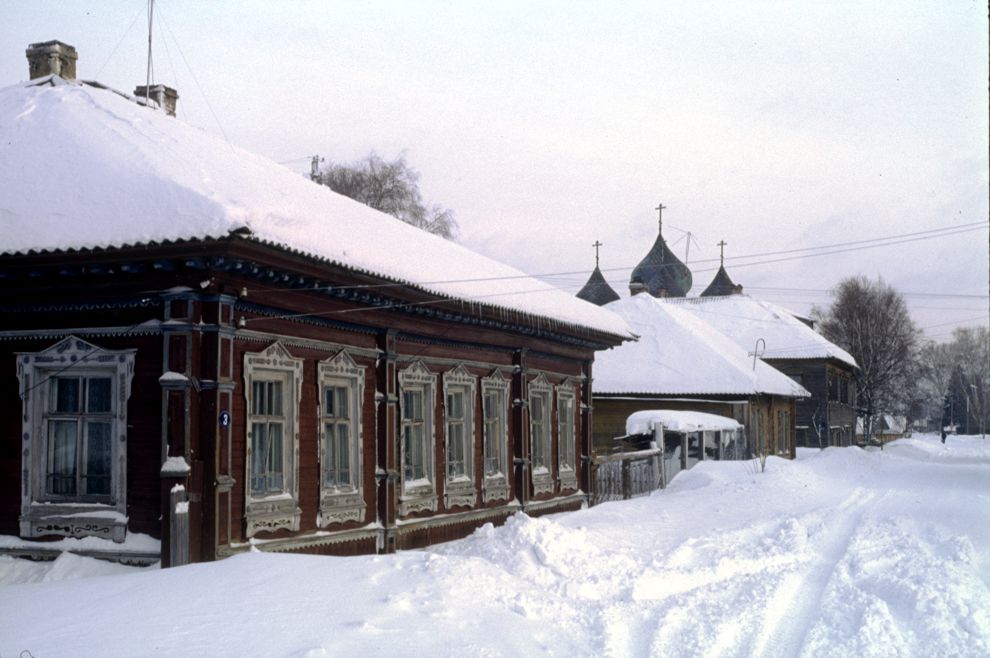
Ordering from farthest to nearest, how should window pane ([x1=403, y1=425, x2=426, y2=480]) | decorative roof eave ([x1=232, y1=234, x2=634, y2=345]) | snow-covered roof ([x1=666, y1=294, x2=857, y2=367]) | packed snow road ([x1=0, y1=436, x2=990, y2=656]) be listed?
snow-covered roof ([x1=666, y1=294, x2=857, y2=367]) → window pane ([x1=403, y1=425, x2=426, y2=480]) → decorative roof eave ([x1=232, y1=234, x2=634, y2=345]) → packed snow road ([x1=0, y1=436, x2=990, y2=656])

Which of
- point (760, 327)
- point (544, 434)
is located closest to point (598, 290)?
point (760, 327)

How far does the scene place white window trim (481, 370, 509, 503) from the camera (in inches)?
622

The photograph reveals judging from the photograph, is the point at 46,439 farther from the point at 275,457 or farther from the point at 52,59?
the point at 52,59

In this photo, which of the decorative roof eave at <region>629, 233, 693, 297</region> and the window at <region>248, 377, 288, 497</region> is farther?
the decorative roof eave at <region>629, 233, 693, 297</region>

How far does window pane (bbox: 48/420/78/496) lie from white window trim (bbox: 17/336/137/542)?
0.07 metres

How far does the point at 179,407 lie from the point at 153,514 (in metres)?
1.12

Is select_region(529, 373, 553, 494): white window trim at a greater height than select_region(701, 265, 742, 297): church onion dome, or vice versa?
select_region(701, 265, 742, 297): church onion dome

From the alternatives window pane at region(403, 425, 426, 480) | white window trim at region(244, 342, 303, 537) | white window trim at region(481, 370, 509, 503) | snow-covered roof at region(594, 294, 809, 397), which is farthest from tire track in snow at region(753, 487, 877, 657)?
snow-covered roof at region(594, 294, 809, 397)

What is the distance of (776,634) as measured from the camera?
7.87 m

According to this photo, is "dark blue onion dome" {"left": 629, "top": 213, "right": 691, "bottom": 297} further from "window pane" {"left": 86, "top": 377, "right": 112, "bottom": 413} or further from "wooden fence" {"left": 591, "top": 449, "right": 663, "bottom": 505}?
"window pane" {"left": 86, "top": 377, "right": 112, "bottom": 413}

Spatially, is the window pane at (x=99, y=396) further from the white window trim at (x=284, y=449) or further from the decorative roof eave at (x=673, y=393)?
the decorative roof eave at (x=673, y=393)

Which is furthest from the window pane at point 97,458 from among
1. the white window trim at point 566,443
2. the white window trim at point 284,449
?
the white window trim at point 566,443

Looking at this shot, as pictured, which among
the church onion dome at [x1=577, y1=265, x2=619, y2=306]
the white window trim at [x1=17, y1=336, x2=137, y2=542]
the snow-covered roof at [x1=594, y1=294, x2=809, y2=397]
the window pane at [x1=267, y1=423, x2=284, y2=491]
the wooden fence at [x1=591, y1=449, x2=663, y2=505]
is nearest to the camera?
the white window trim at [x1=17, y1=336, x2=137, y2=542]

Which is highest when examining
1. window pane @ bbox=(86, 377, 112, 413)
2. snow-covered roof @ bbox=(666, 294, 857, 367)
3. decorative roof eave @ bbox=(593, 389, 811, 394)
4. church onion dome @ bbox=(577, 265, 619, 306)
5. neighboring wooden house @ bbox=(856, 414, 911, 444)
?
church onion dome @ bbox=(577, 265, 619, 306)
